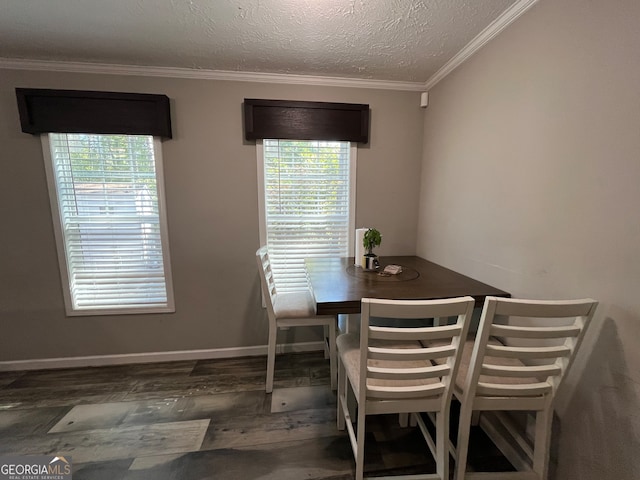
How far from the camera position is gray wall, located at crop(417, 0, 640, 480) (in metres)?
0.92

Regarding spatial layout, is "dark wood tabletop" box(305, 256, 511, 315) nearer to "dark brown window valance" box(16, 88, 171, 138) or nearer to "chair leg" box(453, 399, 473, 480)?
"chair leg" box(453, 399, 473, 480)

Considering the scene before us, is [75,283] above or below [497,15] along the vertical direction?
below

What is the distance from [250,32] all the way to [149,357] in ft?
8.49

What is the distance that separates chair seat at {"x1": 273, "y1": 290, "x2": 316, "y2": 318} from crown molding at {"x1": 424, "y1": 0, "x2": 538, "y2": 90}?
190 cm

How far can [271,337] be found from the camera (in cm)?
185

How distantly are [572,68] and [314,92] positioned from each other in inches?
62.5

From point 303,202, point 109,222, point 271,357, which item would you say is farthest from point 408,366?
point 109,222

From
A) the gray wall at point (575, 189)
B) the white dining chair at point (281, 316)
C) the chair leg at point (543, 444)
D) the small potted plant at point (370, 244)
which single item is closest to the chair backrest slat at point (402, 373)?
the chair leg at point (543, 444)

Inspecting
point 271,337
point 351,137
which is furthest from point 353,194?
point 271,337

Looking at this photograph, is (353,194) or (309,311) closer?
(309,311)

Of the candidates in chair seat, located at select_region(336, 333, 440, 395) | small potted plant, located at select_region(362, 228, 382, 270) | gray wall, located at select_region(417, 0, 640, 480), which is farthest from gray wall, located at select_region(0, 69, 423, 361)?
chair seat, located at select_region(336, 333, 440, 395)

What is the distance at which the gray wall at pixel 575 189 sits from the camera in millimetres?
924

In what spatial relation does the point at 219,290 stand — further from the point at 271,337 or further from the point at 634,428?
the point at 634,428

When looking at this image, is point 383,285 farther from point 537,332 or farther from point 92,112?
point 92,112
